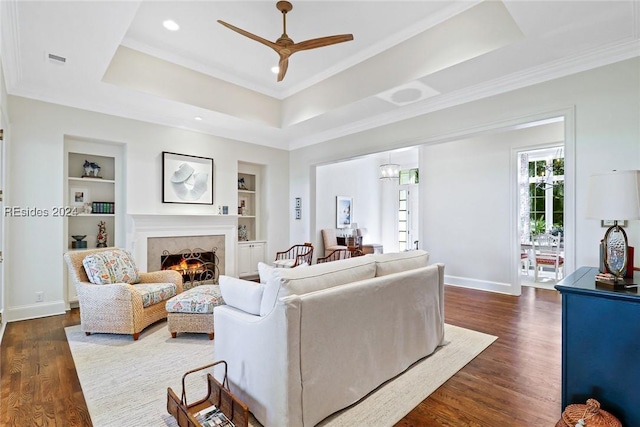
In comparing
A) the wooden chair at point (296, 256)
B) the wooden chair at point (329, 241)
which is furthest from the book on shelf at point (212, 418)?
the wooden chair at point (329, 241)

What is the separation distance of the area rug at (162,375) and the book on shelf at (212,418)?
0.31m

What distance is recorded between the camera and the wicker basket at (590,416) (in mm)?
1596

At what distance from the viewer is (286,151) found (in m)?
6.85

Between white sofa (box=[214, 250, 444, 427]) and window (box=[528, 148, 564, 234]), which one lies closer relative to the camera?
white sofa (box=[214, 250, 444, 427])

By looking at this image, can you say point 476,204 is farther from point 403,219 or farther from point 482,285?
point 403,219

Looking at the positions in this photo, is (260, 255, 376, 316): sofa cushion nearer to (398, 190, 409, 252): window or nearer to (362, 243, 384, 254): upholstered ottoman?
(362, 243, 384, 254): upholstered ottoman

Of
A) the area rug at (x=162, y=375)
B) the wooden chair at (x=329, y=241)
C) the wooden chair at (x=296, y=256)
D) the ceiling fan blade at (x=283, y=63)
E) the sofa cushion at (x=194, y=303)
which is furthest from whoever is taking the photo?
the wooden chair at (x=329, y=241)

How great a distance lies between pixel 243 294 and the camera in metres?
2.13

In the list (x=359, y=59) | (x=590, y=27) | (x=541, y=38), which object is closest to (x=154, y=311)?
(x=359, y=59)

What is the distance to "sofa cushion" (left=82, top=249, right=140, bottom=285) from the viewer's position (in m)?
3.43

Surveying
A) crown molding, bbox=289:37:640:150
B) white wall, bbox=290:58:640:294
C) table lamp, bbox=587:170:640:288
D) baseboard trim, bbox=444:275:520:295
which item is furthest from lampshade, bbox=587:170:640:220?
baseboard trim, bbox=444:275:520:295

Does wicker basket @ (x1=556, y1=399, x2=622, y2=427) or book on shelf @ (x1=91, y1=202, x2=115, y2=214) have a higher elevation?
book on shelf @ (x1=91, y1=202, x2=115, y2=214)

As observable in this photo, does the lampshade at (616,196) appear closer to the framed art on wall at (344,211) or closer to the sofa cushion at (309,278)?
the sofa cushion at (309,278)

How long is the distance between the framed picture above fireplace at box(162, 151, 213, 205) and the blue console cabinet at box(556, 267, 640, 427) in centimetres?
508
